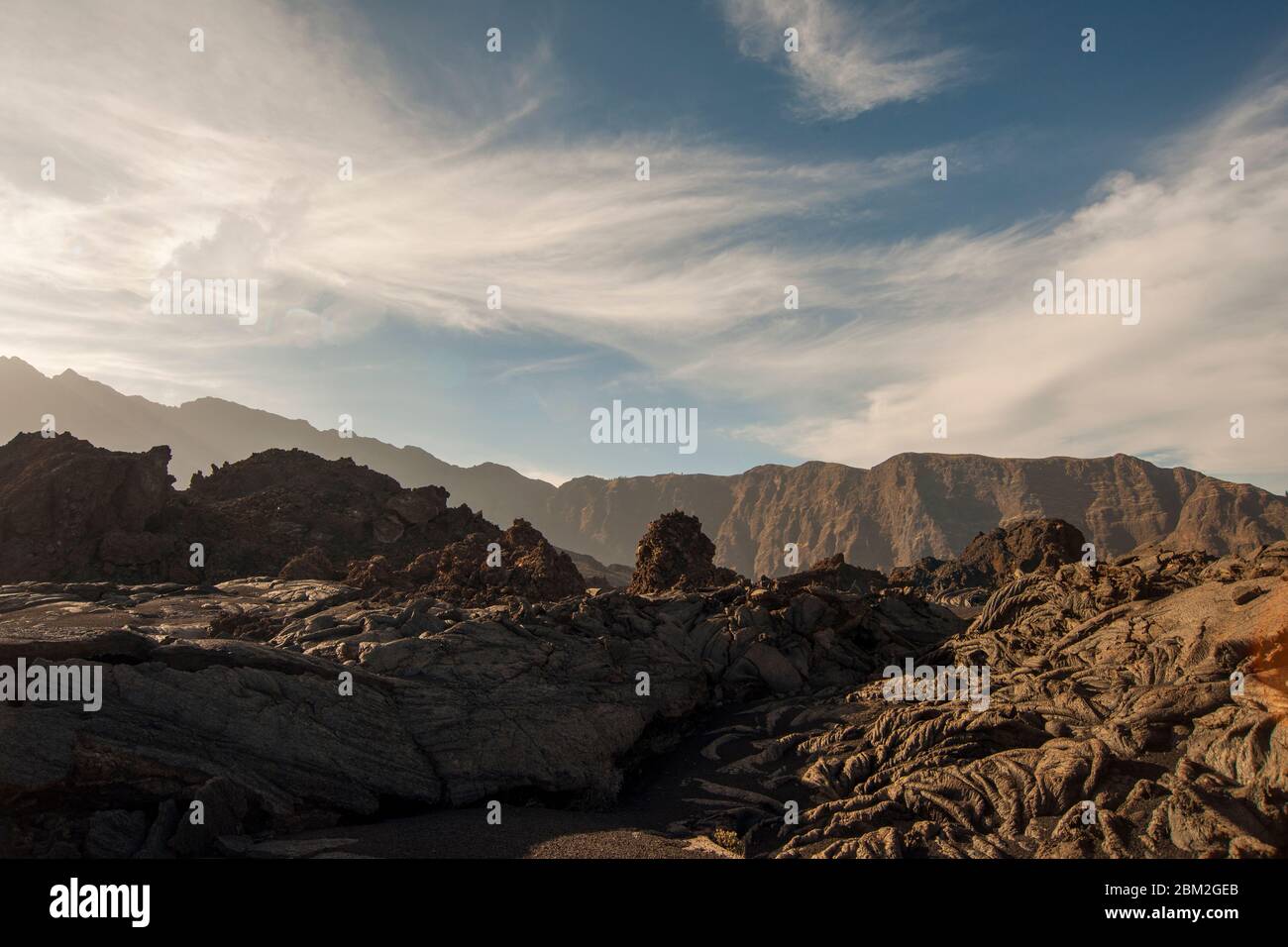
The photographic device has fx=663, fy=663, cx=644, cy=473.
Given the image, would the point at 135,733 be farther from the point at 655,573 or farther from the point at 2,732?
the point at 655,573

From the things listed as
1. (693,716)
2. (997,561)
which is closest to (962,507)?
(997,561)

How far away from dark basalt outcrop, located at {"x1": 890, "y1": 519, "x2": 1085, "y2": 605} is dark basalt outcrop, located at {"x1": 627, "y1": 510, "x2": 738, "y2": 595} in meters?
17.2

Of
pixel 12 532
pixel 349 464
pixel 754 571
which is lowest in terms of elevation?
pixel 754 571

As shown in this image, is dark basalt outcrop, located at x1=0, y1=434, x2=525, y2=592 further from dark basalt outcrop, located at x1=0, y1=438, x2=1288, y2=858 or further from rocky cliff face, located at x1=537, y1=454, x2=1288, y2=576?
rocky cliff face, located at x1=537, y1=454, x2=1288, y2=576

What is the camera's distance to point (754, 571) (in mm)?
168625

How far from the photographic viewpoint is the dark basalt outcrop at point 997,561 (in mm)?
46625

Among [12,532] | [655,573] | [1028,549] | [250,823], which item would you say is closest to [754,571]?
[1028,549]

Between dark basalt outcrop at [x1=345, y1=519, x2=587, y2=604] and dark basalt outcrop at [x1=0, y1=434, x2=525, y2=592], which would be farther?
dark basalt outcrop at [x1=0, y1=434, x2=525, y2=592]

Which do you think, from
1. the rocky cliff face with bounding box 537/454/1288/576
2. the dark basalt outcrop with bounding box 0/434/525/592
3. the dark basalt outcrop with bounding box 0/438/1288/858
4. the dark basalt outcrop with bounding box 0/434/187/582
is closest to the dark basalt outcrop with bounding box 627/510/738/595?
the dark basalt outcrop with bounding box 0/434/525/592

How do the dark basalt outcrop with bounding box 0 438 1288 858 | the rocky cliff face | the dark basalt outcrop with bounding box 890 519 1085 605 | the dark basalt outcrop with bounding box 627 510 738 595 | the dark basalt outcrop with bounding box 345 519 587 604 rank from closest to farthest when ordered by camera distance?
1. the dark basalt outcrop with bounding box 0 438 1288 858
2. the dark basalt outcrop with bounding box 345 519 587 604
3. the dark basalt outcrop with bounding box 627 510 738 595
4. the dark basalt outcrop with bounding box 890 519 1085 605
5. the rocky cliff face

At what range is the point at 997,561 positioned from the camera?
177ft

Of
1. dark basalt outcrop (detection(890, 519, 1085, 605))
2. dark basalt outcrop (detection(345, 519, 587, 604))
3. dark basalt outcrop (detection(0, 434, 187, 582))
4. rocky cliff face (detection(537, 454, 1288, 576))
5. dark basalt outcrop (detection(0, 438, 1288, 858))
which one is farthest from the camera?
rocky cliff face (detection(537, 454, 1288, 576))

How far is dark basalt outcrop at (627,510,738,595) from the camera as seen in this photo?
34438mm
